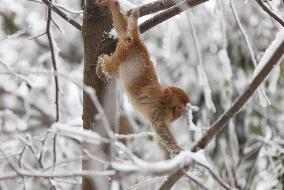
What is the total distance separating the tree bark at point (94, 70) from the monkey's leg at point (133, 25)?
0.11 metres

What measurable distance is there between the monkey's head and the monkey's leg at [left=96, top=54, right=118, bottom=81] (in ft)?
1.57

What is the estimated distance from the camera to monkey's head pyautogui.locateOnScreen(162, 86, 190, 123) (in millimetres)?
2941

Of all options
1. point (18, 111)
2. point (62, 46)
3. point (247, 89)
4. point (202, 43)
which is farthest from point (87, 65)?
point (62, 46)

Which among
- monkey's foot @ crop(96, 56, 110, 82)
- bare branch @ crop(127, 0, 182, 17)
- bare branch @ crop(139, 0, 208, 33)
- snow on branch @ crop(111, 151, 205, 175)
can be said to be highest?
bare branch @ crop(127, 0, 182, 17)

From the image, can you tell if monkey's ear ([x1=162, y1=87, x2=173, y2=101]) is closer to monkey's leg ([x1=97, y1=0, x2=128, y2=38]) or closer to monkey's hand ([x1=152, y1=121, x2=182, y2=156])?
monkey's hand ([x1=152, y1=121, x2=182, y2=156])

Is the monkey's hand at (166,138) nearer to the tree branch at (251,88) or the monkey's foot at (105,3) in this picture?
the monkey's foot at (105,3)

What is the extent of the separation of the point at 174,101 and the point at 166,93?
0.07m

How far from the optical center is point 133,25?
2.62 m

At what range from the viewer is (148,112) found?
3066 millimetres

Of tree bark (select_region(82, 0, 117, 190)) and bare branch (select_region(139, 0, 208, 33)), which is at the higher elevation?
bare branch (select_region(139, 0, 208, 33))

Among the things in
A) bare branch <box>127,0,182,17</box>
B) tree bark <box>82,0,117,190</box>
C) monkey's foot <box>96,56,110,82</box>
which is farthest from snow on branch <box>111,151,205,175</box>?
bare branch <box>127,0,182,17</box>

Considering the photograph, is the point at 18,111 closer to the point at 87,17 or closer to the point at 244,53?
the point at 244,53

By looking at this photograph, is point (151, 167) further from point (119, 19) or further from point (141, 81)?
point (141, 81)

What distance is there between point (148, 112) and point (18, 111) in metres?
4.15
